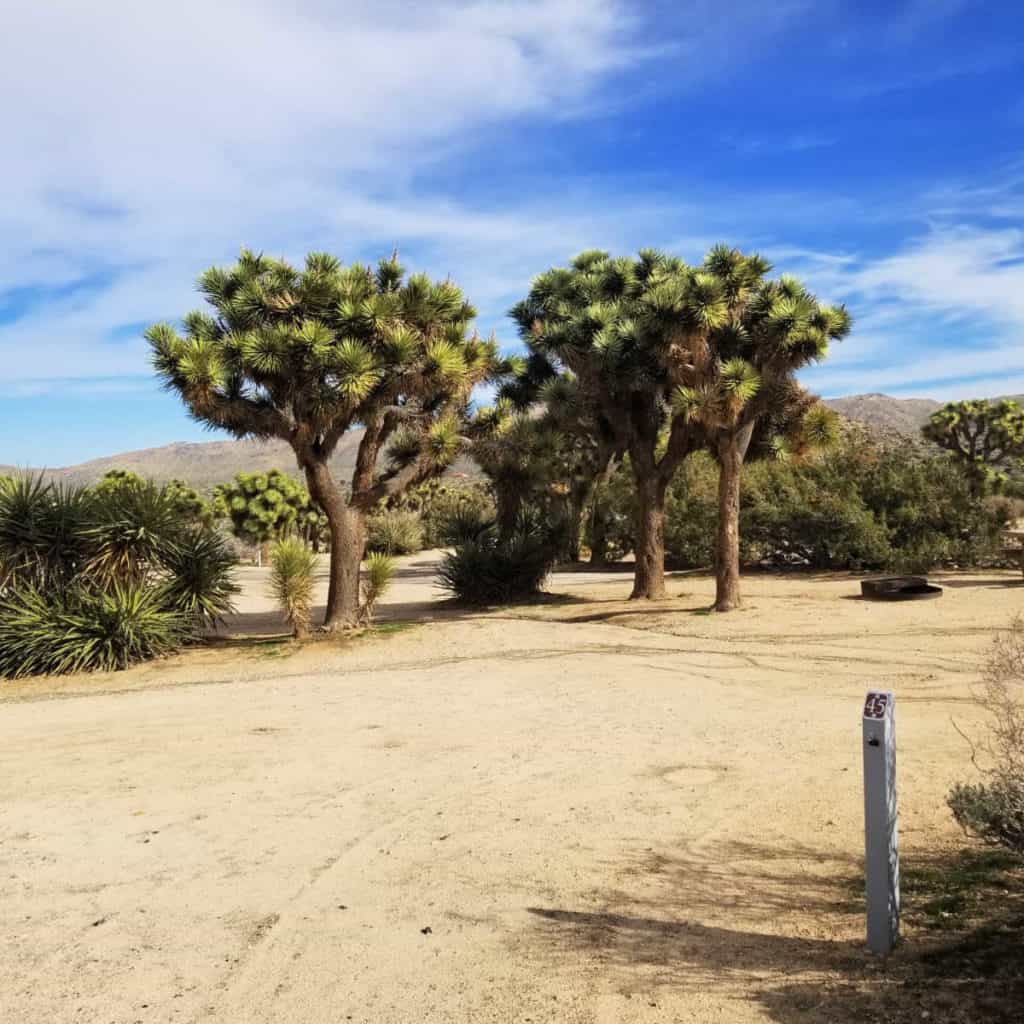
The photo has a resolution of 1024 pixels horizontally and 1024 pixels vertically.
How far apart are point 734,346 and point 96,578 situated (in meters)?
10.8

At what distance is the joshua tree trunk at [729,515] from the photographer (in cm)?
1695

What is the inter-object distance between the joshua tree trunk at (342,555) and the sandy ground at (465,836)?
3.38 meters

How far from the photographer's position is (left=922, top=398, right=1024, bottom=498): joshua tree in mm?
41500

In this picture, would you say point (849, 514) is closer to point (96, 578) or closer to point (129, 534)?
point (129, 534)

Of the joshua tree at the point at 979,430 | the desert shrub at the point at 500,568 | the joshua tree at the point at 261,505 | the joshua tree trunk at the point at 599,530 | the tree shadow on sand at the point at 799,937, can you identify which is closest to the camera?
the tree shadow on sand at the point at 799,937

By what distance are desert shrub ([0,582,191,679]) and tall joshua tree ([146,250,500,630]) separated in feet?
9.22

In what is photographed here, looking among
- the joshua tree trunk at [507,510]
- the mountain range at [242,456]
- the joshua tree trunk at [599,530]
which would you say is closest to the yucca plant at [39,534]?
the joshua tree trunk at [507,510]

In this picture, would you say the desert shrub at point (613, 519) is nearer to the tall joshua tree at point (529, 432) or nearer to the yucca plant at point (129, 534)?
the tall joshua tree at point (529, 432)

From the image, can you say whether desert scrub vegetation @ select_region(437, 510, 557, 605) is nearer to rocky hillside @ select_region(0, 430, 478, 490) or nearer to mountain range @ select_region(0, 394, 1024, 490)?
mountain range @ select_region(0, 394, 1024, 490)

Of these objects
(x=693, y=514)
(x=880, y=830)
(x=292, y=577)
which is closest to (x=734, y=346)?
(x=292, y=577)

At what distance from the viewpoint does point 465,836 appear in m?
6.20

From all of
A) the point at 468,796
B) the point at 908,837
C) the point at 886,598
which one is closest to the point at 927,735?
the point at 908,837

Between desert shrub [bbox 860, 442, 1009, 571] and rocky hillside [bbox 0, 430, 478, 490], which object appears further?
rocky hillside [bbox 0, 430, 478, 490]

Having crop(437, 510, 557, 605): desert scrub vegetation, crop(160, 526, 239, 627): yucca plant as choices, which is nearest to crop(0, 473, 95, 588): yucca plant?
crop(160, 526, 239, 627): yucca plant
